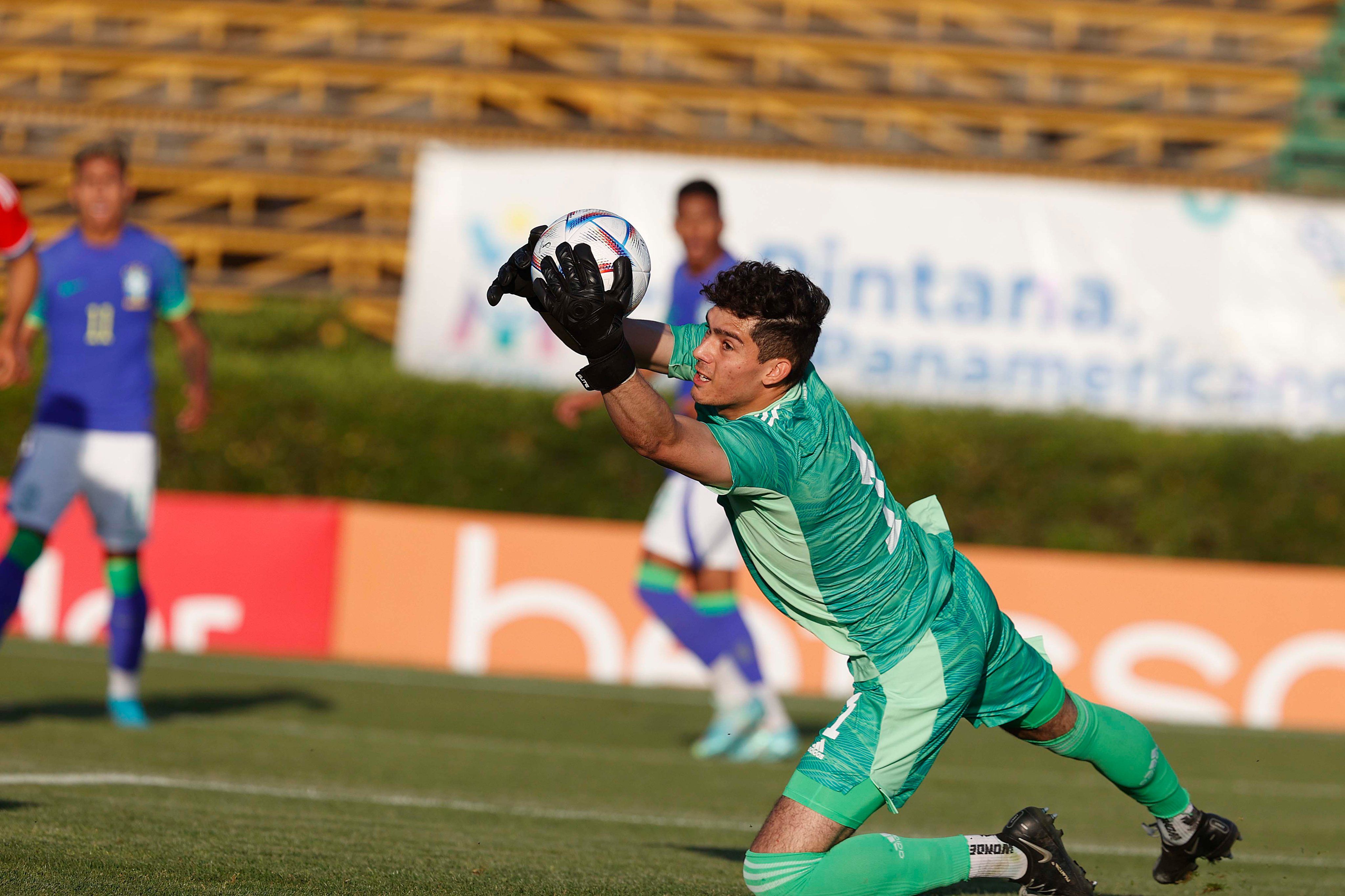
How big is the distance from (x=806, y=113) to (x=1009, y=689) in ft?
61.3

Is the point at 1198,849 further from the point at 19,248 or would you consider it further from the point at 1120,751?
the point at 19,248

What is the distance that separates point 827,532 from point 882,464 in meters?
8.40

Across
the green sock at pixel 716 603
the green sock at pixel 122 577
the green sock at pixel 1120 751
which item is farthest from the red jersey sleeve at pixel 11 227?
the green sock at pixel 1120 751

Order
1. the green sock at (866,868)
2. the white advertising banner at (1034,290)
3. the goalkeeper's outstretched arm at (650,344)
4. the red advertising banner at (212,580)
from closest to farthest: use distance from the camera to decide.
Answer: the green sock at (866,868) < the goalkeeper's outstretched arm at (650,344) < the red advertising banner at (212,580) < the white advertising banner at (1034,290)

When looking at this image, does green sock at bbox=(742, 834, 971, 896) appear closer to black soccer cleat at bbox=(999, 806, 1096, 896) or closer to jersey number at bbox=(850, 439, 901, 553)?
black soccer cleat at bbox=(999, 806, 1096, 896)

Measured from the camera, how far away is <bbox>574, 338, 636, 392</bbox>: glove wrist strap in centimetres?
312

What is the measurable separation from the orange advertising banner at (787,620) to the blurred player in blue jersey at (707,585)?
2.78m

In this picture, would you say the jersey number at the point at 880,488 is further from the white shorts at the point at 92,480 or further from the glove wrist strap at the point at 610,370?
the white shorts at the point at 92,480

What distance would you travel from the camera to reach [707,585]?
285 inches

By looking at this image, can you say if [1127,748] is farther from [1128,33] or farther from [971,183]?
[1128,33]

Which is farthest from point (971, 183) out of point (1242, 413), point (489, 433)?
point (489, 433)

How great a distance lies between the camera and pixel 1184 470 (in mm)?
11578

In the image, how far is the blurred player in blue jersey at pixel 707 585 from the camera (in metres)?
7.05

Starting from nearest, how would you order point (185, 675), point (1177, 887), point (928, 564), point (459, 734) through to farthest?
point (928, 564)
point (1177, 887)
point (459, 734)
point (185, 675)
